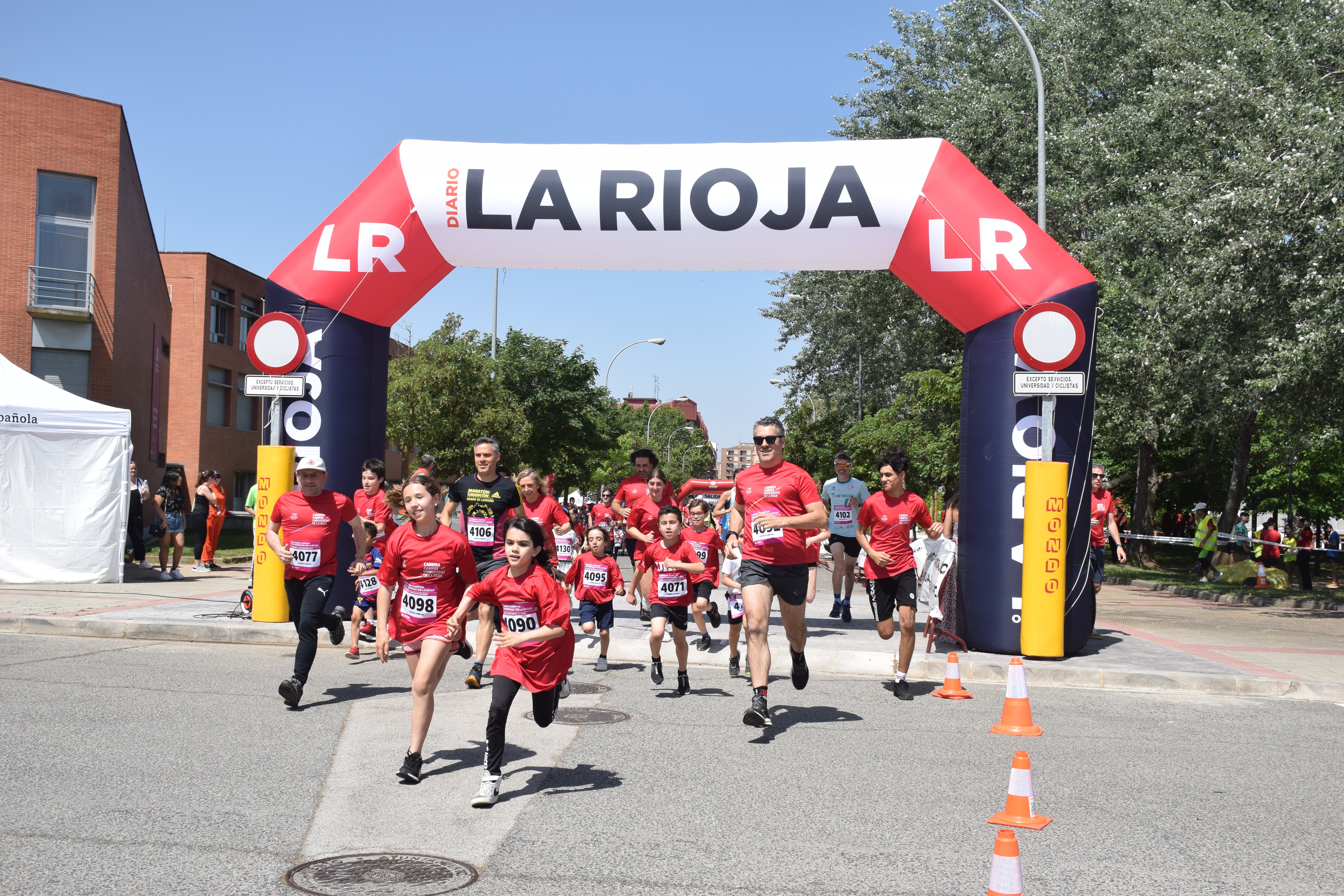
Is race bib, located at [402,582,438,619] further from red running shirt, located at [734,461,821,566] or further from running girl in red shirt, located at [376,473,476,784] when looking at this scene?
red running shirt, located at [734,461,821,566]

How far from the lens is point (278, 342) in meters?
11.5

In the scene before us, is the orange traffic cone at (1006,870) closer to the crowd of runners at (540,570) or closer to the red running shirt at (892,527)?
the crowd of runners at (540,570)

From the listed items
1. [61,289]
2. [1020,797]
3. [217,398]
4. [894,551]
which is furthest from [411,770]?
[217,398]

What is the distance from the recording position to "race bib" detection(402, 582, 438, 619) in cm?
632

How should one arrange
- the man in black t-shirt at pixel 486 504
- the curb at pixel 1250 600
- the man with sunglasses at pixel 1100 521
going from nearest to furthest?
the man in black t-shirt at pixel 486 504 → the man with sunglasses at pixel 1100 521 → the curb at pixel 1250 600

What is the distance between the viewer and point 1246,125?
1730cm

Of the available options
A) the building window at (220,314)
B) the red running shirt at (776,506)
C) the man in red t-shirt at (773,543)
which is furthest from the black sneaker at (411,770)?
the building window at (220,314)

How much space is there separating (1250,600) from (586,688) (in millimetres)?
15470

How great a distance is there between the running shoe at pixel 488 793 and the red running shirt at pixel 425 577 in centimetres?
101

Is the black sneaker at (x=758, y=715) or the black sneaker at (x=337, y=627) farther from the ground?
the black sneaker at (x=337, y=627)

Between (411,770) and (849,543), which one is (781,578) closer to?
(411,770)

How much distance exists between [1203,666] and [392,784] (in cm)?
786

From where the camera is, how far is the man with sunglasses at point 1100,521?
1214 cm

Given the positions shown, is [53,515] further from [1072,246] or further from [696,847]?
[1072,246]
